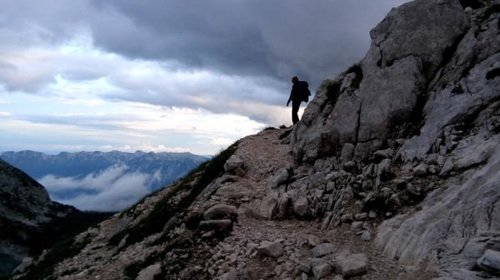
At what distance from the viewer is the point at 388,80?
21562mm

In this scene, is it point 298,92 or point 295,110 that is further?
point 295,110

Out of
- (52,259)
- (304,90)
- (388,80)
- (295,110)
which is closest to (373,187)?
(388,80)

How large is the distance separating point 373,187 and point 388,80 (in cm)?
605

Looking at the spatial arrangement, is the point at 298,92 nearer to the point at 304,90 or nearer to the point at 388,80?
the point at 304,90

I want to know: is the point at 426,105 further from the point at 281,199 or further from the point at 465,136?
the point at 281,199

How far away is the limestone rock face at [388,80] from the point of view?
20719mm

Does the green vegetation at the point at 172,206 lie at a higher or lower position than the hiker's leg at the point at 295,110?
lower

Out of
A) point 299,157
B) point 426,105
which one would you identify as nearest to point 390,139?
point 426,105

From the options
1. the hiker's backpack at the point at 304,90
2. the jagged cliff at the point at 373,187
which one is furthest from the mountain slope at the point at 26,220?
the jagged cliff at the point at 373,187

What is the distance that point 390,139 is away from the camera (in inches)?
794

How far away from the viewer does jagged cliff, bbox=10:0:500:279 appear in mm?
13766

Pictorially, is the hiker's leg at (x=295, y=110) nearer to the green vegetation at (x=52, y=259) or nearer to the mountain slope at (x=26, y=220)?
the green vegetation at (x=52, y=259)

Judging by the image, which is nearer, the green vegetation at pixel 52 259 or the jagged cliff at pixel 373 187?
the jagged cliff at pixel 373 187

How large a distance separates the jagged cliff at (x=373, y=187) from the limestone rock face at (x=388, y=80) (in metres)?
0.06
